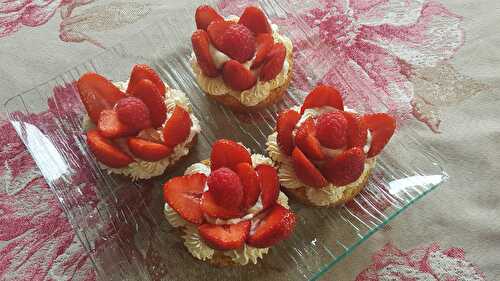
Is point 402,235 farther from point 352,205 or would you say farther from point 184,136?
point 184,136

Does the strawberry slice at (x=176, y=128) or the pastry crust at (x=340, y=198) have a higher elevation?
the strawberry slice at (x=176, y=128)

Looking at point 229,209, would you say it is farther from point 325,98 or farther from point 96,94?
point 96,94

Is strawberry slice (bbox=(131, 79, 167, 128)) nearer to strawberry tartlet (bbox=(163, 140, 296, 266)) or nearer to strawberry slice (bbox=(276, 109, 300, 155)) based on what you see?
strawberry tartlet (bbox=(163, 140, 296, 266))

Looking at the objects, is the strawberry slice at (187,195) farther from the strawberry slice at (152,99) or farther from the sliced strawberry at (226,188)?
the strawberry slice at (152,99)

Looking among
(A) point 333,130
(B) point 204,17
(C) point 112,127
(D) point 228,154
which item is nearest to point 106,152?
(C) point 112,127

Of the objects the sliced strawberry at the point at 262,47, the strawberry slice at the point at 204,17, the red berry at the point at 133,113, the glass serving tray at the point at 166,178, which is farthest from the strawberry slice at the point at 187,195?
the strawberry slice at the point at 204,17

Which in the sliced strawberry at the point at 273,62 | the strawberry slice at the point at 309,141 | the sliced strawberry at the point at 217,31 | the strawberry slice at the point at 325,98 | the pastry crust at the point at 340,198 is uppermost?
the sliced strawberry at the point at 217,31
